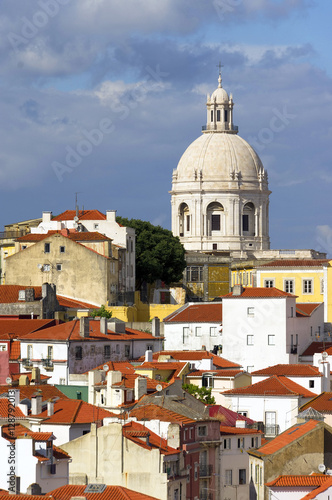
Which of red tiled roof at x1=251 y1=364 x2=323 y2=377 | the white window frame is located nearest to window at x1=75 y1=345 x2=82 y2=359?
red tiled roof at x1=251 y1=364 x2=323 y2=377

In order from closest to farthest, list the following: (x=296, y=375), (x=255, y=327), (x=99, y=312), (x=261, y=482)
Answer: (x=261, y=482) → (x=296, y=375) → (x=255, y=327) → (x=99, y=312)

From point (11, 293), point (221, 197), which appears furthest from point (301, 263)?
point (221, 197)

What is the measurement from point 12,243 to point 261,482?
65.4 metres

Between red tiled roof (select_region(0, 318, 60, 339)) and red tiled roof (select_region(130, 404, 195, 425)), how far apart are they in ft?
92.0

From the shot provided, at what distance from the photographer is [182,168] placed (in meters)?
159

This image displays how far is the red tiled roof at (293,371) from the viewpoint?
89.1 meters

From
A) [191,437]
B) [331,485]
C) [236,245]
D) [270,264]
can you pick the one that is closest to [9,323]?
[270,264]

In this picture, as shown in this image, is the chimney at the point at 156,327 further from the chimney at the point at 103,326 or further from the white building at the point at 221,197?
the white building at the point at 221,197

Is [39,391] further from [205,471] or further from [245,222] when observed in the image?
[245,222]

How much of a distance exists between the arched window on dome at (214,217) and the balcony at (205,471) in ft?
292

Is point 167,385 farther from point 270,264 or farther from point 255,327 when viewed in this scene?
point 270,264

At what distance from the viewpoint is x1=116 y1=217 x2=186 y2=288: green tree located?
12681 cm

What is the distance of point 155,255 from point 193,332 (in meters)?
25.0

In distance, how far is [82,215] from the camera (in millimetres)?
124875
